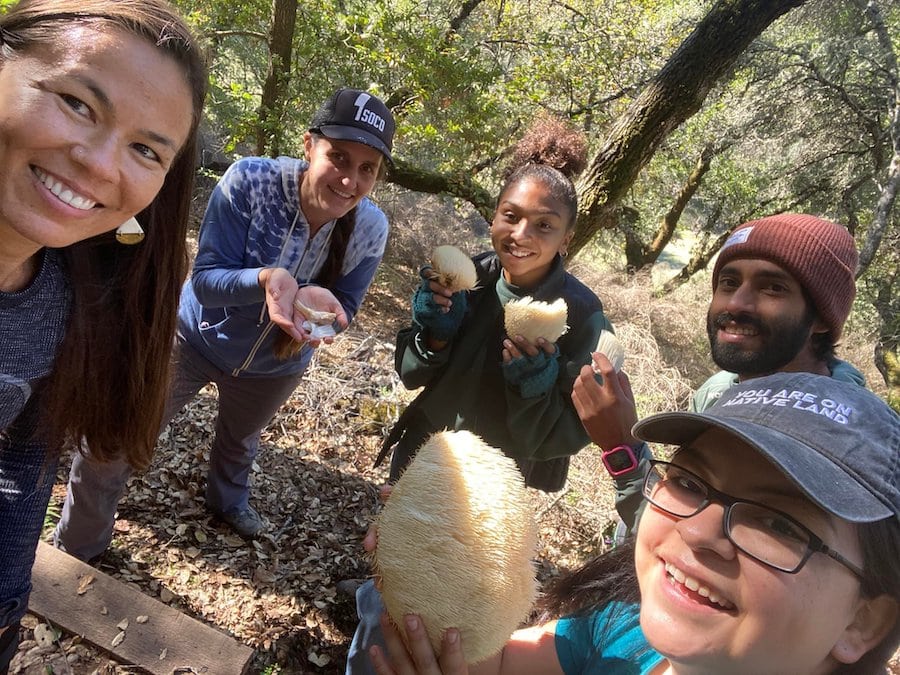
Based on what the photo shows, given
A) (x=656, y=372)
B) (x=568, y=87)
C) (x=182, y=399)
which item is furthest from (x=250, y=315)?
(x=568, y=87)

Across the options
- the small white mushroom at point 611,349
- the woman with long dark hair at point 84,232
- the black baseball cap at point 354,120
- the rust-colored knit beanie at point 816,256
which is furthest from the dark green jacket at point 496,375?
the woman with long dark hair at point 84,232

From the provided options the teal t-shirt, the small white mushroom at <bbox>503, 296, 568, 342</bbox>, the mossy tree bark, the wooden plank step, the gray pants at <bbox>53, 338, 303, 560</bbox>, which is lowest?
the wooden plank step

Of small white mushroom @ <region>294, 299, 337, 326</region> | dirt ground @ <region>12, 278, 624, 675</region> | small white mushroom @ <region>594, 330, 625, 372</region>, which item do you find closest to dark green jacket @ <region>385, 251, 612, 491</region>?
small white mushroom @ <region>594, 330, 625, 372</region>

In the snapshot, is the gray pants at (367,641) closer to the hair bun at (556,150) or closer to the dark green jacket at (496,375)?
the dark green jacket at (496,375)

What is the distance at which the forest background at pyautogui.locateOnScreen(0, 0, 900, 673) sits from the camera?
300 centimetres

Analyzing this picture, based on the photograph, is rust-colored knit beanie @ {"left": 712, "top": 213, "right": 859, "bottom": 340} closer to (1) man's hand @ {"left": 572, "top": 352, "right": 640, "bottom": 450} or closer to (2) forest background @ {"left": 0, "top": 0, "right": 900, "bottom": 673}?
(1) man's hand @ {"left": 572, "top": 352, "right": 640, "bottom": 450}

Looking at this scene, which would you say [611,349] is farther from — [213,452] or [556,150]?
[213,452]

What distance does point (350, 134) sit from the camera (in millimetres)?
Result: 2232

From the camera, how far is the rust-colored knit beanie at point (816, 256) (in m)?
2.16

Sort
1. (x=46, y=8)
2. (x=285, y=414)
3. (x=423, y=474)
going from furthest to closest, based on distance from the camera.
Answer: (x=285, y=414) → (x=423, y=474) → (x=46, y=8)

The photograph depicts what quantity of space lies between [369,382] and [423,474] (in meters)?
3.54

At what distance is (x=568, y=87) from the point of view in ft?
27.7

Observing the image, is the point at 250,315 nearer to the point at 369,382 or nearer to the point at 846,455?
the point at 846,455

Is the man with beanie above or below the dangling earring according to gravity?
above
